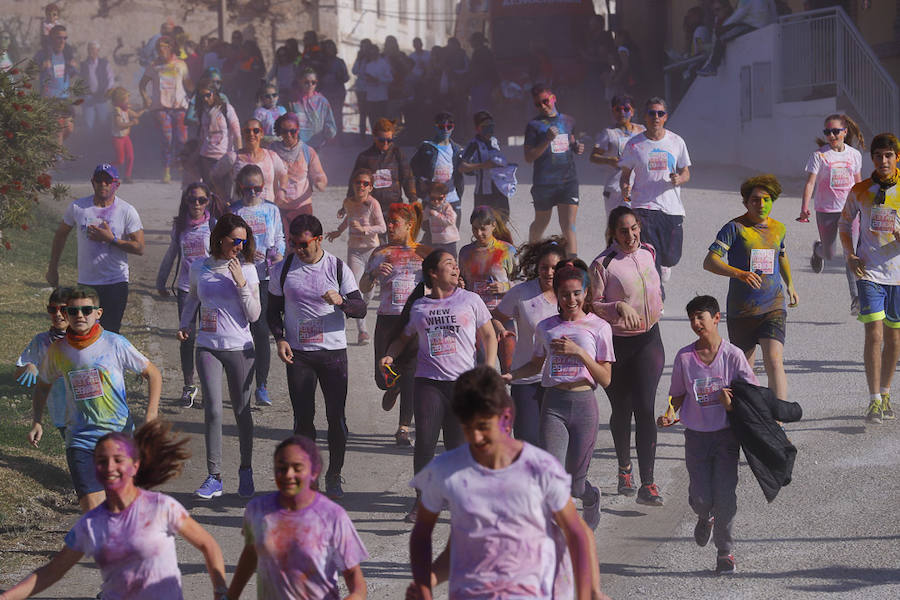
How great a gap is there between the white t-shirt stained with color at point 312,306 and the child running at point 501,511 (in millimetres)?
4080

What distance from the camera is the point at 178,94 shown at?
24.1 m

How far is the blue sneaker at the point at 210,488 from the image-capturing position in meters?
9.45

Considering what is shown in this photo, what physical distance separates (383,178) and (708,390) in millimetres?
6925

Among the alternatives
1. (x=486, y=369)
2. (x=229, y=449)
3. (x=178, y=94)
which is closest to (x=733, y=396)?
(x=486, y=369)

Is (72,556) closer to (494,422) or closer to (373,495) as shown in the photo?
(494,422)

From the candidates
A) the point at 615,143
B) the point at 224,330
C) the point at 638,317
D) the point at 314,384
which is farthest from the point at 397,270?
the point at 615,143

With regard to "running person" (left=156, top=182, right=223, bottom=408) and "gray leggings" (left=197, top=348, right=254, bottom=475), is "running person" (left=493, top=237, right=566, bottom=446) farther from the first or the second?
"running person" (left=156, top=182, right=223, bottom=408)

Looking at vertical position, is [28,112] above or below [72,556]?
above

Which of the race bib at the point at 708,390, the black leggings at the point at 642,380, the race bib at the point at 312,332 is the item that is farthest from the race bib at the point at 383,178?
the race bib at the point at 708,390

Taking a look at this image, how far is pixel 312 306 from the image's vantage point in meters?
9.25

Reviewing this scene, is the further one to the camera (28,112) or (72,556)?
(28,112)

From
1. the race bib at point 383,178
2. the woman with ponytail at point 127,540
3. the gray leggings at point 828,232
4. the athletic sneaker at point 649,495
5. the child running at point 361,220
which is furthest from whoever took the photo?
the race bib at point 383,178

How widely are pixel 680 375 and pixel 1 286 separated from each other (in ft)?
36.8

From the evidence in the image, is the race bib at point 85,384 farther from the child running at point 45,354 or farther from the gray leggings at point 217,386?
the gray leggings at point 217,386
